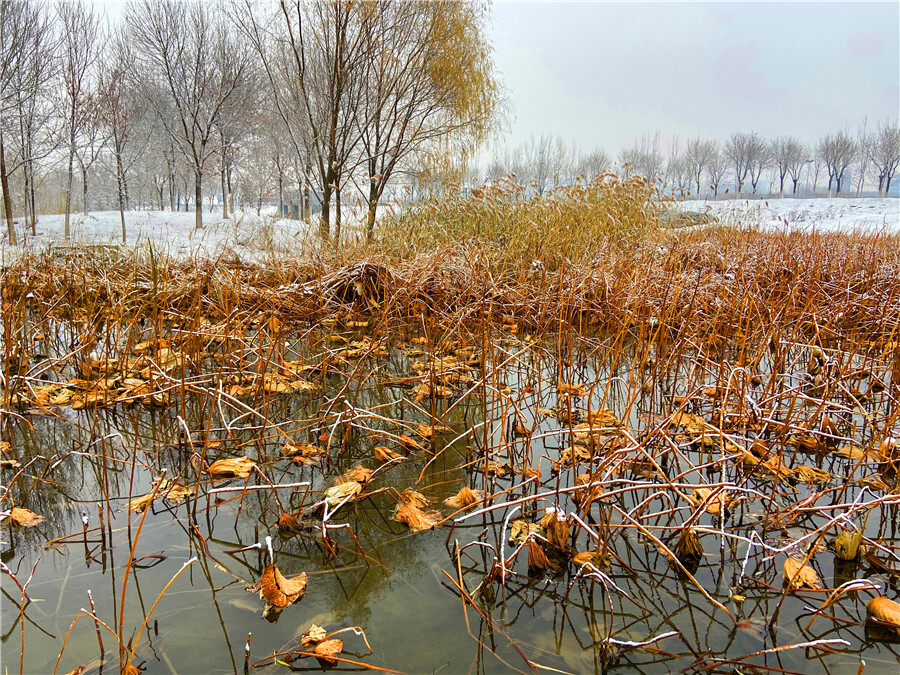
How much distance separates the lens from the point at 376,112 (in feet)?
23.9

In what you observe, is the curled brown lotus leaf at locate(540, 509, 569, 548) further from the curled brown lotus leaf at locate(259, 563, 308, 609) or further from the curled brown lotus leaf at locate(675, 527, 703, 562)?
the curled brown lotus leaf at locate(259, 563, 308, 609)

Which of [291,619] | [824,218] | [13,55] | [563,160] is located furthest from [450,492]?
[563,160]

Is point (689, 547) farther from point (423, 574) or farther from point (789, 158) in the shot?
point (789, 158)

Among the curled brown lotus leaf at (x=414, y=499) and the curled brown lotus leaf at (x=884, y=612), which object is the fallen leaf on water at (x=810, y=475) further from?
the curled brown lotus leaf at (x=414, y=499)

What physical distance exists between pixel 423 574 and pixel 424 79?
7.85 meters

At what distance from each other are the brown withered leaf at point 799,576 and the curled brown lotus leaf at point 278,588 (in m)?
1.02

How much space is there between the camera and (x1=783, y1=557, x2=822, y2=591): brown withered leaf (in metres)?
1.03

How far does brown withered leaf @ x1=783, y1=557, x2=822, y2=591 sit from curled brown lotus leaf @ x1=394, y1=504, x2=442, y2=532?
2.61 ft

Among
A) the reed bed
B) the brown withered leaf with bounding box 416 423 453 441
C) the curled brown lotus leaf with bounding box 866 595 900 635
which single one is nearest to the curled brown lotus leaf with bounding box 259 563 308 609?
the reed bed

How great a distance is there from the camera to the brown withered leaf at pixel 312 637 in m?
0.90

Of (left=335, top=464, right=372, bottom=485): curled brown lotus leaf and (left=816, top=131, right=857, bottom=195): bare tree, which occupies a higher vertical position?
(left=816, top=131, right=857, bottom=195): bare tree

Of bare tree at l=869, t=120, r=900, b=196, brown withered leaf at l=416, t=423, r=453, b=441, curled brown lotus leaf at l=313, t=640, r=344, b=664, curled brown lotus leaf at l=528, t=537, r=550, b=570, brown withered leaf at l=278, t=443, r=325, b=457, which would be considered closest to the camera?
curled brown lotus leaf at l=313, t=640, r=344, b=664

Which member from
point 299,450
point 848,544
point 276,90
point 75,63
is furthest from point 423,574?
point 75,63

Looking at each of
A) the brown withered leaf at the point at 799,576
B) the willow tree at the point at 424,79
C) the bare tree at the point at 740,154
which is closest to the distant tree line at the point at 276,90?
the willow tree at the point at 424,79
